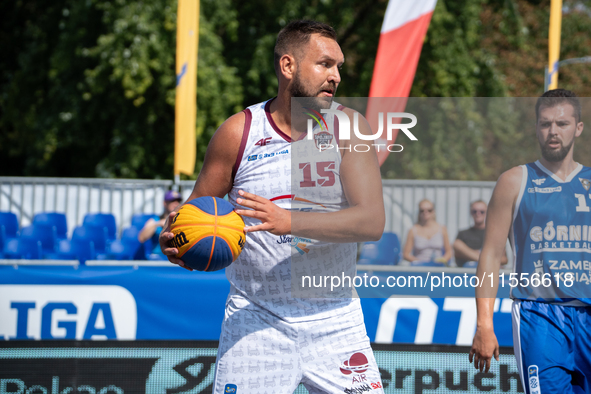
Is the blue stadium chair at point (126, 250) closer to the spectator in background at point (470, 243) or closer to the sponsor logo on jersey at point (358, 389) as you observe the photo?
the spectator in background at point (470, 243)

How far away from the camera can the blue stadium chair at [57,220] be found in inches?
381

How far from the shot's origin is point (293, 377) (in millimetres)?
2746

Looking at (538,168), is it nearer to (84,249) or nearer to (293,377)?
(293,377)

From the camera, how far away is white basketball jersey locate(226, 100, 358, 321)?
2.81 meters

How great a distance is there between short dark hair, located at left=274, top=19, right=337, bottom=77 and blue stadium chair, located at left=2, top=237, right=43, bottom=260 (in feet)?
20.1

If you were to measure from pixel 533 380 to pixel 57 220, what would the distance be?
843 cm

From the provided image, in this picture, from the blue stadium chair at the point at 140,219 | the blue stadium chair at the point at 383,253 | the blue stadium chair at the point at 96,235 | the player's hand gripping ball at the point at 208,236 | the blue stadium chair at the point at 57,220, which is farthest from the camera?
the blue stadium chair at the point at 57,220

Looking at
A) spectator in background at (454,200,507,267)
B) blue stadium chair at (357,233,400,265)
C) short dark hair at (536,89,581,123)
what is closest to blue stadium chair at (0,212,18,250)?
blue stadium chair at (357,233,400,265)

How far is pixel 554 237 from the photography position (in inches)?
126

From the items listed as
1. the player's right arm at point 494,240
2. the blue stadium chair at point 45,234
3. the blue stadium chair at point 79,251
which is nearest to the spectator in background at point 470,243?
the player's right arm at point 494,240

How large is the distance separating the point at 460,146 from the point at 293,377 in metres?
12.6

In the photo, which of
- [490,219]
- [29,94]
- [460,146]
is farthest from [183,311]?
[29,94]

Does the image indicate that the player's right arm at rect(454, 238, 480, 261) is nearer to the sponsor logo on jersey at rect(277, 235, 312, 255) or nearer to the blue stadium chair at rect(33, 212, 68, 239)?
the sponsor logo on jersey at rect(277, 235, 312, 255)

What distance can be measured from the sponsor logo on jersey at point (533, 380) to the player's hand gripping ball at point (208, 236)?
1.66m
